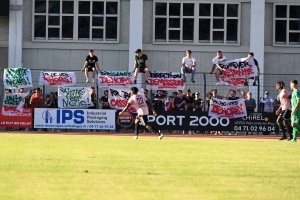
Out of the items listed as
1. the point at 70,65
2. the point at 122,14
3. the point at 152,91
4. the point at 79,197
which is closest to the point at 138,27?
the point at 122,14

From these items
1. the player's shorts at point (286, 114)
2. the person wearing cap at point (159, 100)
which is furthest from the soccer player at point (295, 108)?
the person wearing cap at point (159, 100)

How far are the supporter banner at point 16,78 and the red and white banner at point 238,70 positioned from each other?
8.45 metres

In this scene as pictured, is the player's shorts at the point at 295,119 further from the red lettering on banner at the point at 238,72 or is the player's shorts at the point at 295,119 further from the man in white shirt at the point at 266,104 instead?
the man in white shirt at the point at 266,104

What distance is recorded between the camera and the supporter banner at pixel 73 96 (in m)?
34.8

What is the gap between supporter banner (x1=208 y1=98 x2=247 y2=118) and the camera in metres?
35.2

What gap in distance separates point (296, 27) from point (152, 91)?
11194mm

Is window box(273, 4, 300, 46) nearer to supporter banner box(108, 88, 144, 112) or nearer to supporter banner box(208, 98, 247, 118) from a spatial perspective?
supporter banner box(208, 98, 247, 118)

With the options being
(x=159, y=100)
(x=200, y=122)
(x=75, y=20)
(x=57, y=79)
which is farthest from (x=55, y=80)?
(x=75, y=20)

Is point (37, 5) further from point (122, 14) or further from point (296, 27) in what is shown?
point (296, 27)

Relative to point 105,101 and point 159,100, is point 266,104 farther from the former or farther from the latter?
point 105,101

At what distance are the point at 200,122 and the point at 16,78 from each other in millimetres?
8393

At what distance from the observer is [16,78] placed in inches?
1368

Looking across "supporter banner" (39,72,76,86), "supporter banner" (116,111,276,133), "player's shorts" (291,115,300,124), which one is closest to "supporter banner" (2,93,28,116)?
"supporter banner" (39,72,76,86)

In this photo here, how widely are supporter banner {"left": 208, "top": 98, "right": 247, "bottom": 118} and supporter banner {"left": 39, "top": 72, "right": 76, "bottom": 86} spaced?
630cm
